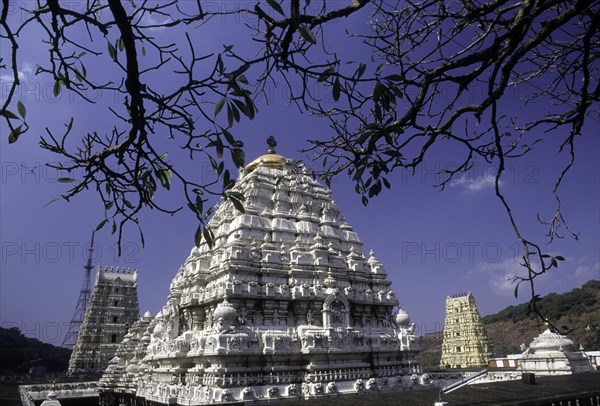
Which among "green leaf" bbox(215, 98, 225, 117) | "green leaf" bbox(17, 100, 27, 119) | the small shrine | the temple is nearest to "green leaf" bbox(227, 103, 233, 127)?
"green leaf" bbox(215, 98, 225, 117)

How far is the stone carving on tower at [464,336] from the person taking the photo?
3572 centimetres

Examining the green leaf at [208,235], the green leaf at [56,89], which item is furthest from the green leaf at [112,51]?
the green leaf at [208,235]

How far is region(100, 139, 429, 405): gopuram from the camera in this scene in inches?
589

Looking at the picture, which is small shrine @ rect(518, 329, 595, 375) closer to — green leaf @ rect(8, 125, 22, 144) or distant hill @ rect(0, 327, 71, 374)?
green leaf @ rect(8, 125, 22, 144)

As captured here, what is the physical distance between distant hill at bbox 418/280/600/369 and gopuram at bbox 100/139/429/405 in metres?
37.2

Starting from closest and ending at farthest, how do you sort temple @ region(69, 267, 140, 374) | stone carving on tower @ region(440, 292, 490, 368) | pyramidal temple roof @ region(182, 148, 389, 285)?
pyramidal temple roof @ region(182, 148, 389, 285)
stone carving on tower @ region(440, 292, 490, 368)
temple @ region(69, 267, 140, 374)

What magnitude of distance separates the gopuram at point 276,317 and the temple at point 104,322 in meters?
18.7

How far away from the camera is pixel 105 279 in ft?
140

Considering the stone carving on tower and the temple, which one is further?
the temple

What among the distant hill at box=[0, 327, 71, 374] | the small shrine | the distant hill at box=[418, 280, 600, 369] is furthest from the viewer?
the distant hill at box=[418, 280, 600, 369]

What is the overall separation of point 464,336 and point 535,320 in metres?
20.5

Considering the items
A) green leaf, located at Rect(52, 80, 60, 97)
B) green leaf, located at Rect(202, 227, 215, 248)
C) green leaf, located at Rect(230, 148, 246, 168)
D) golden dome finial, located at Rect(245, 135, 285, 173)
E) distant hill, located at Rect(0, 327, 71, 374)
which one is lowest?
distant hill, located at Rect(0, 327, 71, 374)

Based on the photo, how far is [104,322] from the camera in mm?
40875

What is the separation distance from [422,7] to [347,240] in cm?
1913
